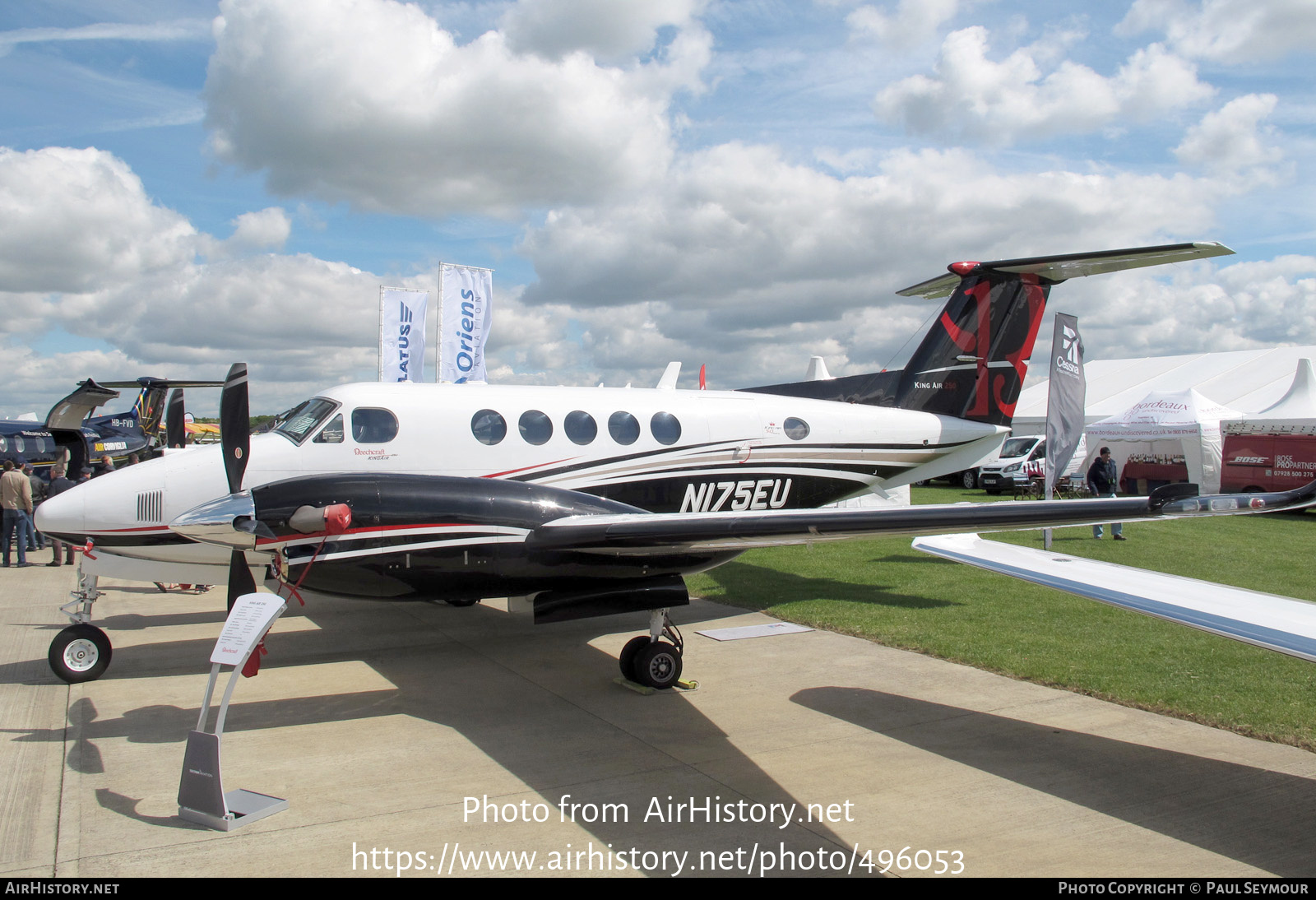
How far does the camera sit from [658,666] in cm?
671

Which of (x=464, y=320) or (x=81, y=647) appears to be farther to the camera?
(x=464, y=320)

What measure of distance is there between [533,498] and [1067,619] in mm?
6358

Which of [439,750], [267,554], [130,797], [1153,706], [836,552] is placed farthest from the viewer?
[836,552]

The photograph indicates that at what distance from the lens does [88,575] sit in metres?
6.81

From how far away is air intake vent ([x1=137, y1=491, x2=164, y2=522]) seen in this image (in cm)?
668

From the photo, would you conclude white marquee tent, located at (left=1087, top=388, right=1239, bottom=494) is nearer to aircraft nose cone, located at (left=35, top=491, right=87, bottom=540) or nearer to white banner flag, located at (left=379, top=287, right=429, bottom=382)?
white banner flag, located at (left=379, top=287, right=429, bottom=382)

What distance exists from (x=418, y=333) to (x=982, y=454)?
11.7 metres

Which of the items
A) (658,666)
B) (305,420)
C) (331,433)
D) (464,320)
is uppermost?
(464,320)

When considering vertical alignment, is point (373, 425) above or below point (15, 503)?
above

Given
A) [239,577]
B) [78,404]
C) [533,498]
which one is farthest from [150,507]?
[78,404]

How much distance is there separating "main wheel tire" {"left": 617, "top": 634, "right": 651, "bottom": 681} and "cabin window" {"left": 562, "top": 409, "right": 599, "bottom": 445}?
2.49 metres

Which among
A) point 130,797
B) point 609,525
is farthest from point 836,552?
point 130,797

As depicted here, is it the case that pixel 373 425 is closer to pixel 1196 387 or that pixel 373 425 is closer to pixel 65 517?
pixel 65 517
